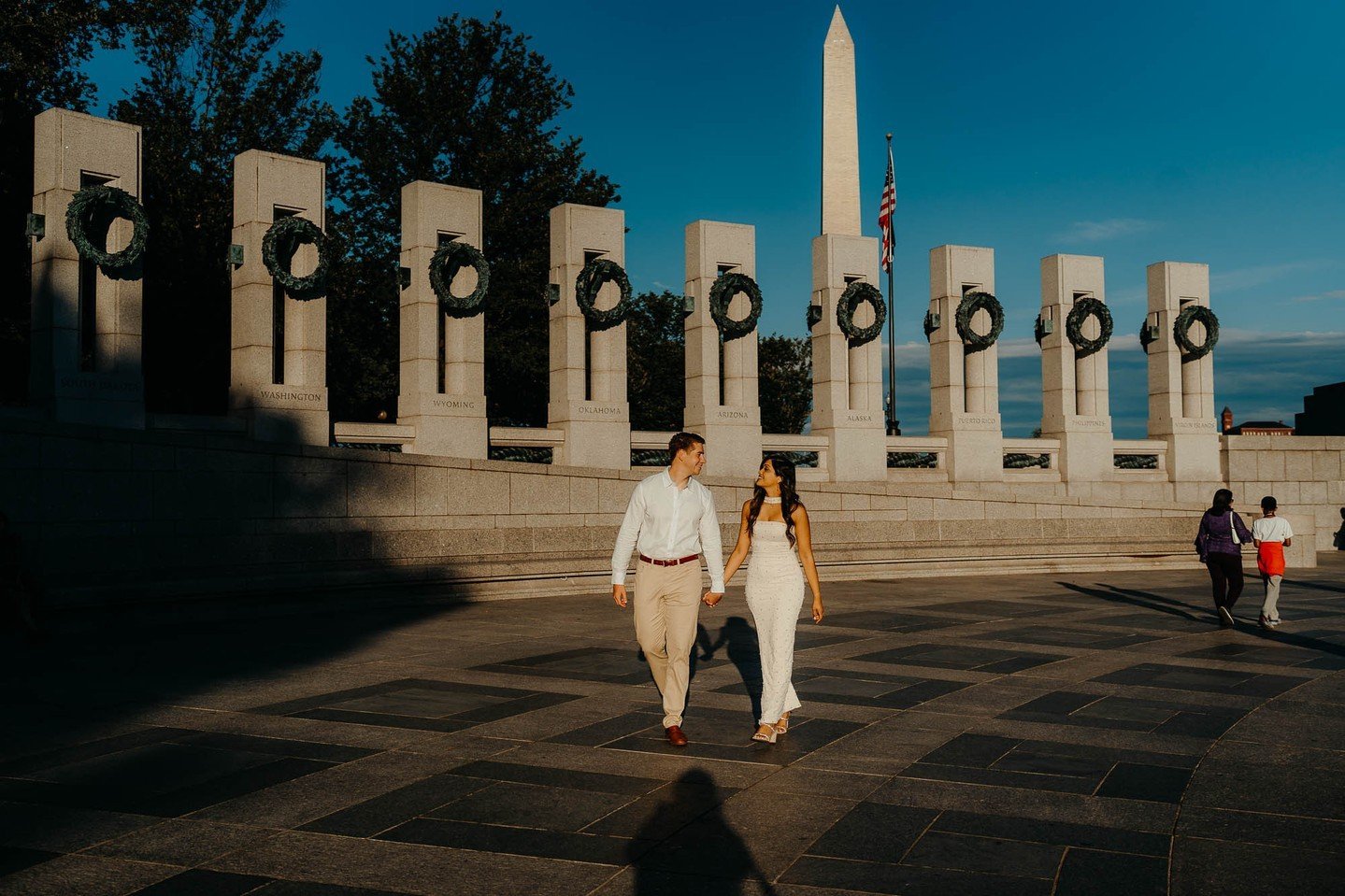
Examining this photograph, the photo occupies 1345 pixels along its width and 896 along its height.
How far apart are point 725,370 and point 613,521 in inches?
201

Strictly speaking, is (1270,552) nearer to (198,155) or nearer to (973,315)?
(973,315)

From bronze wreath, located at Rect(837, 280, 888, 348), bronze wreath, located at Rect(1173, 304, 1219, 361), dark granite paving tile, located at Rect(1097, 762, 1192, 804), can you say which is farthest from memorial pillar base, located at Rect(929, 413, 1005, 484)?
dark granite paving tile, located at Rect(1097, 762, 1192, 804)

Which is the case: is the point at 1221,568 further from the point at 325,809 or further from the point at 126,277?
the point at 126,277

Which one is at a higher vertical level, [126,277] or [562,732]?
[126,277]

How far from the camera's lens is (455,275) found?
20.5 metres

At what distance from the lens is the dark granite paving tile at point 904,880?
4.89 meters

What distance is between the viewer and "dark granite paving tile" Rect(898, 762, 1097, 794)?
6586mm

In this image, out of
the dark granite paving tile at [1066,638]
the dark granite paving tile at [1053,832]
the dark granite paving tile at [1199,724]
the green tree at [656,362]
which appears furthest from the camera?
the green tree at [656,362]

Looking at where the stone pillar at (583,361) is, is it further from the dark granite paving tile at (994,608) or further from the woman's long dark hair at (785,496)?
the woman's long dark hair at (785,496)

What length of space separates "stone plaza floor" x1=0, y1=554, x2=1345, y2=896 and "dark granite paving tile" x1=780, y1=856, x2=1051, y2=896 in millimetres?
16

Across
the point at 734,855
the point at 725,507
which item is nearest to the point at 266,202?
the point at 725,507

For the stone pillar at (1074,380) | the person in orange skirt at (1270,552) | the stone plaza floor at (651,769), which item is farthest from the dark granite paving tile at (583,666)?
the stone pillar at (1074,380)

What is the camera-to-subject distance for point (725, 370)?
23375 millimetres

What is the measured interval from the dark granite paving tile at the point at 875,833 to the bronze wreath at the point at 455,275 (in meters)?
15.3
